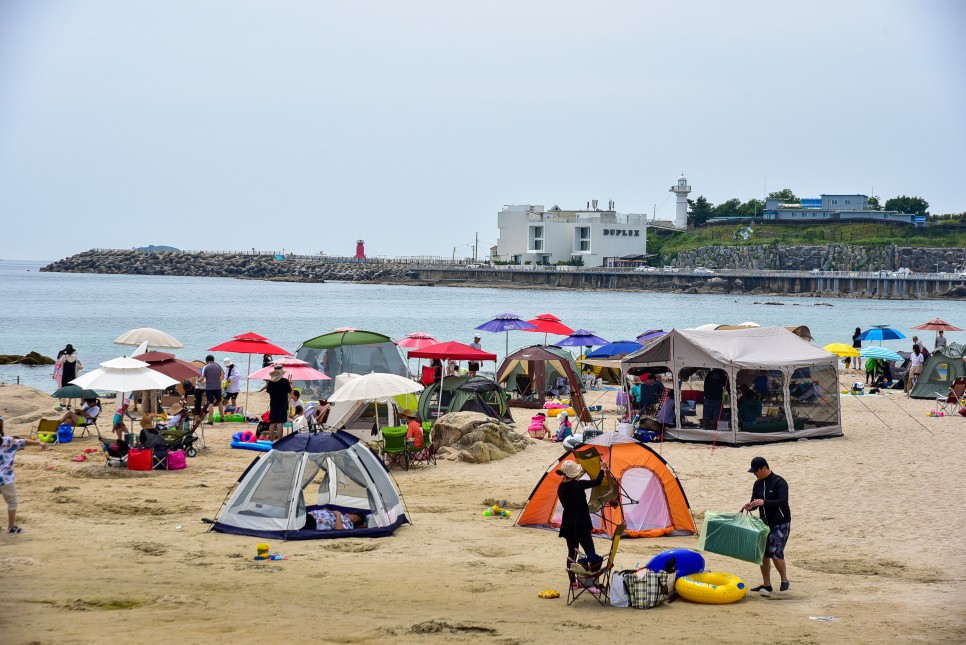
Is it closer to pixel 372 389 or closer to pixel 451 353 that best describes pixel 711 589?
pixel 372 389

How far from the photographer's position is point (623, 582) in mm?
8164

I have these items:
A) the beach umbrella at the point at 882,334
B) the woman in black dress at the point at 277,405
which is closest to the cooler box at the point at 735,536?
the woman in black dress at the point at 277,405

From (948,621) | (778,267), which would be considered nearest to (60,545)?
(948,621)

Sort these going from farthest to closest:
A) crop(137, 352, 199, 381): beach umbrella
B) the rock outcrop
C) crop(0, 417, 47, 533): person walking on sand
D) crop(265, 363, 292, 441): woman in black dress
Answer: crop(137, 352, 199, 381): beach umbrella < crop(265, 363, 292, 441): woman in black dress < the rock outcrop < crop(0, 417, 47, 533): person walking on sand

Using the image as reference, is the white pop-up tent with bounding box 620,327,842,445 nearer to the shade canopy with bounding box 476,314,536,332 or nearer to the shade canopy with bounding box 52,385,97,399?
the shade canopy with bounding box 476,314,536,332

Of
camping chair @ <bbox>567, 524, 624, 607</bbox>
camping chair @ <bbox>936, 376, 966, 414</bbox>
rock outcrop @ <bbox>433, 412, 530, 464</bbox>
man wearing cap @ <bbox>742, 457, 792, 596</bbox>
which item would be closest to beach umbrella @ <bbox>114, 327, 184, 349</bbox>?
rock outcrop @ <bbox>433, 412, 530, 464</bbox>

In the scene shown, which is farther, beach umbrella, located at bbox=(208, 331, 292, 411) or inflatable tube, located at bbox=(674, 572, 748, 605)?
beach umbrella, located at bbox=(208, 331, 292, 411)

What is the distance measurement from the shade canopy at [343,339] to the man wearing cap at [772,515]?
46.7 feet

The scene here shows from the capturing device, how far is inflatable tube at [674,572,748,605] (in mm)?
8195

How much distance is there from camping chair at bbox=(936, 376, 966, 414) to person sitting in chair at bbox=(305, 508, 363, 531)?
47.0ft

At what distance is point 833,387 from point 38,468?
1257cm

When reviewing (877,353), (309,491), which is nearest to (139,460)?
(309,491)

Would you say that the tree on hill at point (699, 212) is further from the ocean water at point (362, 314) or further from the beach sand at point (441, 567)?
the beach sand at point (441, 567)

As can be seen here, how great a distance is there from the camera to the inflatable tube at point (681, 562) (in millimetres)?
8414
